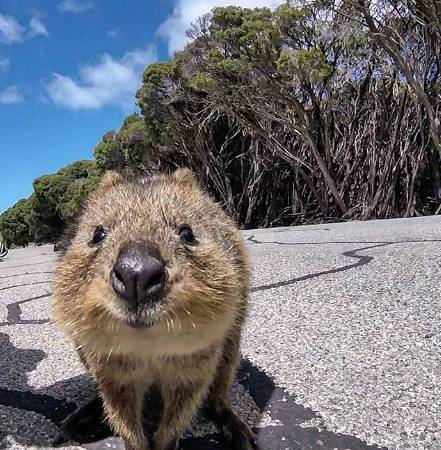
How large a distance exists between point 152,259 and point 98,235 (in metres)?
0.45

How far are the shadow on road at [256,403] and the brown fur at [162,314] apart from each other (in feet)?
0.41

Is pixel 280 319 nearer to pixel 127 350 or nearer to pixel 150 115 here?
pixel 127 350

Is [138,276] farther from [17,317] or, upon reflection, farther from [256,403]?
[17,317]

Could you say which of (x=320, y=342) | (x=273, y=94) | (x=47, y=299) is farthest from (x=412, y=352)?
(x=273, y=94)

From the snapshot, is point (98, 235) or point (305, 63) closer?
point (98, 235)

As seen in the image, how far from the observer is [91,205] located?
2256 millimetres

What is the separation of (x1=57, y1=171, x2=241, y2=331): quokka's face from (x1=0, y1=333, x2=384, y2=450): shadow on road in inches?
24.3

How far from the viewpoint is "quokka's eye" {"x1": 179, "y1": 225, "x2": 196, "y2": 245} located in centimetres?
181

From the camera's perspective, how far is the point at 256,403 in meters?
2.38

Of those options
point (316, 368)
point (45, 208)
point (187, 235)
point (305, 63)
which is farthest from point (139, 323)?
point (45, 208)

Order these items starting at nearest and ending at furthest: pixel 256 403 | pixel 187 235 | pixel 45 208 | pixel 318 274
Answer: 1. pixel 187 235
2. pixel 256 403
3. pixel 318 274
4. pixel 45 208

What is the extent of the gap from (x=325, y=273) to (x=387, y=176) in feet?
47.0

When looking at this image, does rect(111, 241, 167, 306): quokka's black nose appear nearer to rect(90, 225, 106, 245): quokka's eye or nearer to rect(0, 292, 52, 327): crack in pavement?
rect(90, 225, 106, 245): quokka's eye

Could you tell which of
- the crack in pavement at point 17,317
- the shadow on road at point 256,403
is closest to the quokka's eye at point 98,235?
the shadow on road at point 256,403
